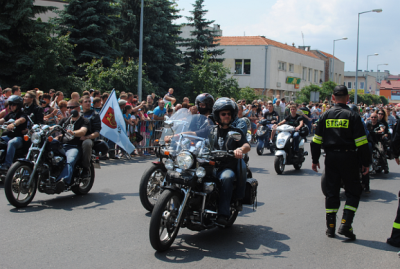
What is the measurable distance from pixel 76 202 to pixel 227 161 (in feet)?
10.4

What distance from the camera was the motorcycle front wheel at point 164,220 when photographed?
4457 millimetres

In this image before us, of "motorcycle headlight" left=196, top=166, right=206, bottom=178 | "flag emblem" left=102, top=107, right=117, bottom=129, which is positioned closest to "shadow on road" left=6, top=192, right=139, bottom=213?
"motorcycle headlight" left=196, top=166, right=206, bottom=178

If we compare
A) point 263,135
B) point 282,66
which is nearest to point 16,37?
point 263,135

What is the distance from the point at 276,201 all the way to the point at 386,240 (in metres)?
2.46

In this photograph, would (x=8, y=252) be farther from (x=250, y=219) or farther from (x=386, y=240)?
(x=386, y=240)

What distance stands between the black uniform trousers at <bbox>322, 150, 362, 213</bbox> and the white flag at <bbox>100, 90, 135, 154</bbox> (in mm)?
7081

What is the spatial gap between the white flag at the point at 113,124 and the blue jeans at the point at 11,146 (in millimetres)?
3177

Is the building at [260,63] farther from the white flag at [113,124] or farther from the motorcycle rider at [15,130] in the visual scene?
the motorcycle rider at [15,130]

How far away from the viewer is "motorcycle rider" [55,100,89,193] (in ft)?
23.0

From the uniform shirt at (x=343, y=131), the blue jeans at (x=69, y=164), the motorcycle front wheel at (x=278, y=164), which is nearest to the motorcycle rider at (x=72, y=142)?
the blue jeans at (x=69, y=164)

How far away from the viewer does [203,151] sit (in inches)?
195

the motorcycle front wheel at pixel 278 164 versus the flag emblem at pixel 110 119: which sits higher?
the flag emblem at pixel 110 119

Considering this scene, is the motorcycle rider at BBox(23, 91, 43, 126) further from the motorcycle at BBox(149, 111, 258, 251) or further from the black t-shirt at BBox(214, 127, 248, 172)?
the black t-shirt at BBox(214, 127, 248, 172)

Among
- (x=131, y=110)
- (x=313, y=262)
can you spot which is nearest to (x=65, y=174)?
(x=313, y=262)
